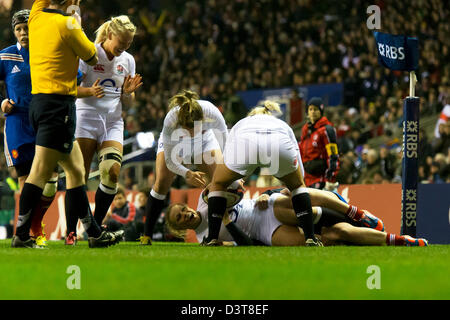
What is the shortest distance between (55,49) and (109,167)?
1694 millimetres

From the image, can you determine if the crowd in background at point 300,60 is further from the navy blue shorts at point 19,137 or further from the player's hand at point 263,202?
the navy blue shorts at point 19,137

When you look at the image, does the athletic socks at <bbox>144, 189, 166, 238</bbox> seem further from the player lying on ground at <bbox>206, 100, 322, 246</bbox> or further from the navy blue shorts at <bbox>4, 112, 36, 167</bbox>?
the navy blue shorts at <bbox>4, 112, 36, 167</bbox>

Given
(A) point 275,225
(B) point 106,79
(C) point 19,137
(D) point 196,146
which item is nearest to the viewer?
(C) point 19,137

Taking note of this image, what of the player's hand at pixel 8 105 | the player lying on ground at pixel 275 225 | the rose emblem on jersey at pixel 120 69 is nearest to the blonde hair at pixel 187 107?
the rose emblem on jersey at pixel 120 69

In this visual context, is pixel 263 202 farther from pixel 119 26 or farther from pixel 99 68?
pixel 119 26

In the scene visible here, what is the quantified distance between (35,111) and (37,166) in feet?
1.49

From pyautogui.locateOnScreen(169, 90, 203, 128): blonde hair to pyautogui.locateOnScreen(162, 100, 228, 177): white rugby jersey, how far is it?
0.08m

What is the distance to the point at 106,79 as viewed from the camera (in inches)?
325

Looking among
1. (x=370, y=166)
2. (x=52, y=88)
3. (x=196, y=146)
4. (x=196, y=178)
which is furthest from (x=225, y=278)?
(x=370, y=166)

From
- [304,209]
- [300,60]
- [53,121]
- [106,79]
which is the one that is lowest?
[304,209]

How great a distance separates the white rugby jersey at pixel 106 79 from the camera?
8148 millimetres

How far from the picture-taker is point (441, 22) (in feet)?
71.6
